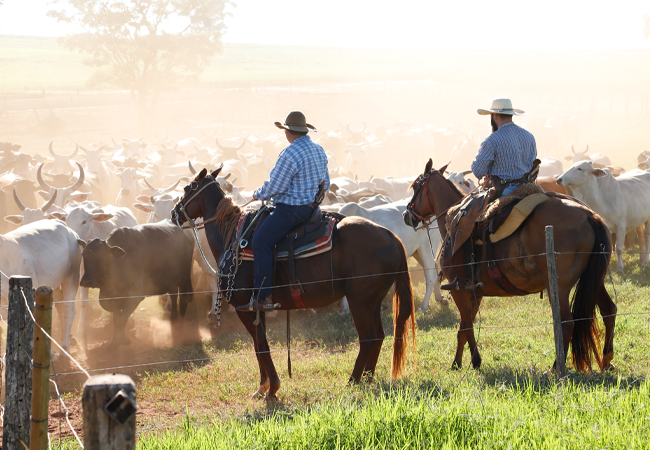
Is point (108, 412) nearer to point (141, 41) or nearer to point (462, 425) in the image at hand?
point (462, 425)

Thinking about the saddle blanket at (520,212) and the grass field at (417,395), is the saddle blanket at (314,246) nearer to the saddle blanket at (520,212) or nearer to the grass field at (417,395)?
the grass field at (417,395)

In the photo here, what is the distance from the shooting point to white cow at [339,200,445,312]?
1038 cm

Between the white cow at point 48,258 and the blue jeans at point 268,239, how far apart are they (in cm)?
323

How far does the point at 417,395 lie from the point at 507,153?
2.80 metres

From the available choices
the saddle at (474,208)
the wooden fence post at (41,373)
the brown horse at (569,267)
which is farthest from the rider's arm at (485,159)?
the wooden fence post at (41,373)

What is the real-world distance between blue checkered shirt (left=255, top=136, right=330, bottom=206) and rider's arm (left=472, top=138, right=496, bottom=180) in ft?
5.42

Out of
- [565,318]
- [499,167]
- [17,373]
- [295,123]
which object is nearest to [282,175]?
[295,123]

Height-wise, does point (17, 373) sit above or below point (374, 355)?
above

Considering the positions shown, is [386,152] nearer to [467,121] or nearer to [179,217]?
[179,217]

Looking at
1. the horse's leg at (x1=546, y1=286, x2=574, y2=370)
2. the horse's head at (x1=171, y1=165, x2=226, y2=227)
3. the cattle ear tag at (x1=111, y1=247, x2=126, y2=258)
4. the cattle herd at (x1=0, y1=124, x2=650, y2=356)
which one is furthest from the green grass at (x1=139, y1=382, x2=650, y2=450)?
the cattle ear tag at (x1=111, y1=247, x2=126, y2=258)

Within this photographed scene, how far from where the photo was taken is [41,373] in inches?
134

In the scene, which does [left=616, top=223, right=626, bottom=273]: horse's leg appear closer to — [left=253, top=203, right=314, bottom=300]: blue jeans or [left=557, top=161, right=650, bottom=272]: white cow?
[left=557, top=161, right=650, bottom=272]: white cow

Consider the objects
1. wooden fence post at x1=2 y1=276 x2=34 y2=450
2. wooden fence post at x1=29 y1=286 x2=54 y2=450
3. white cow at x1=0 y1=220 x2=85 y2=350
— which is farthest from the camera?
white cow at x1=0 y1=220 x2=85 y2=350

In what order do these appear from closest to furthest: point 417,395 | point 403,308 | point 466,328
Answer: point 417,395 → point 403,308 → point 466,328
